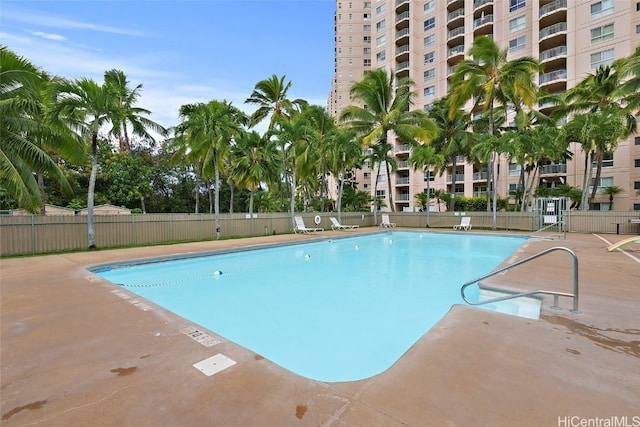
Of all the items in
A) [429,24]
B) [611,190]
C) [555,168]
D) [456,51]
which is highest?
[429,24]

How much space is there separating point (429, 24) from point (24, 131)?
Answer: 4043cm

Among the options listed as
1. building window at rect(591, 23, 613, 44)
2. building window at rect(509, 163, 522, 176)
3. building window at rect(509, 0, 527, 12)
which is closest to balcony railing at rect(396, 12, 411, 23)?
building window at rect(509, 0, 527, 12)

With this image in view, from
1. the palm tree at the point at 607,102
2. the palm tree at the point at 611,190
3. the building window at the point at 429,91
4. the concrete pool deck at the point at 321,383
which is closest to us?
the concrete pool deck at the point at 321,383

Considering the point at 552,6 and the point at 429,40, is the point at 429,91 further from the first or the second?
the point at 552,6

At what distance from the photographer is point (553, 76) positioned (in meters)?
26.8

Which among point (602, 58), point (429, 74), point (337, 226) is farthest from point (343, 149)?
point (429, 74)

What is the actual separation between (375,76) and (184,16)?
12718 mm

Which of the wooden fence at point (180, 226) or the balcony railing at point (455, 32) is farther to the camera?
the balcony railing at point (455, 32)

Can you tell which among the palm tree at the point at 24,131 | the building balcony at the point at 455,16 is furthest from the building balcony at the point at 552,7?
the palm tree at the point at 24,131

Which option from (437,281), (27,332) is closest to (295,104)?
(437,281)

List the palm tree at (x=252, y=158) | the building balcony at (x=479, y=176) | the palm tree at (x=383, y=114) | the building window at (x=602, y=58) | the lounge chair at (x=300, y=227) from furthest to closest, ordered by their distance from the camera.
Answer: the building balcony at (x=479, y=176)
the building window at (x=602, y=58)
the palm tree at (x=252, y=158)
the palm tree at (x=383, y=114)
the lounge chair at (x=300, y=227)

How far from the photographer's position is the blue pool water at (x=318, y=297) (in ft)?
13.6

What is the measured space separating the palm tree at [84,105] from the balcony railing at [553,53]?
33.9 meters

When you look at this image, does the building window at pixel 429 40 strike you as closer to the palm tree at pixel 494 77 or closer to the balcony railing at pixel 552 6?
the balcony railing at pixel 552 6
